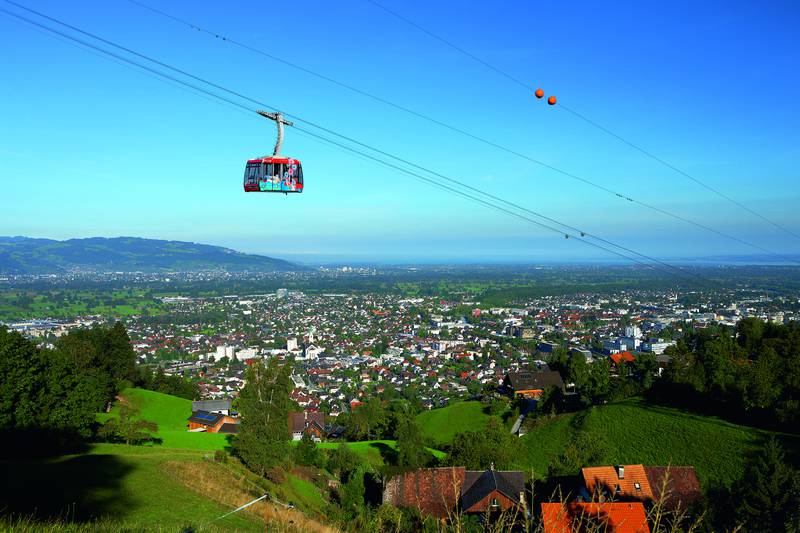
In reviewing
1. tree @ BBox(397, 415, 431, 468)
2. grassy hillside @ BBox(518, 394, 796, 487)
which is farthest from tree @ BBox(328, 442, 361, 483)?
grassy hillside @ BBox(518, 394, 796, 487)

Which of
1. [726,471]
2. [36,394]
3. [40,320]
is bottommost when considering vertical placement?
[40,320]

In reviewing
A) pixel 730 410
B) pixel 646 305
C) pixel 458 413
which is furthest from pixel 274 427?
pixel 646 305

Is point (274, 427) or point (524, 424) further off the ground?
point (274, 427)

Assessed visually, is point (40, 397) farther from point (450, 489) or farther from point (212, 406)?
point (212, 406)

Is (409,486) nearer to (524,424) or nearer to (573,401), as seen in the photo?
(524,424)

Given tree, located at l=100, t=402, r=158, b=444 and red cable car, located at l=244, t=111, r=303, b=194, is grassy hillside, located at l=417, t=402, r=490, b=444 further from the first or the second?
red cable car, located at l=244, t=111, r=303, b=194

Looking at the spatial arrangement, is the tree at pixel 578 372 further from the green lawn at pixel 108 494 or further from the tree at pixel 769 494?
the green lawn at pixel 108 494

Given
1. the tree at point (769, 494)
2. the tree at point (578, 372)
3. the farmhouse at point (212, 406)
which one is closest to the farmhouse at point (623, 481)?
the tree at point (769, 494)
